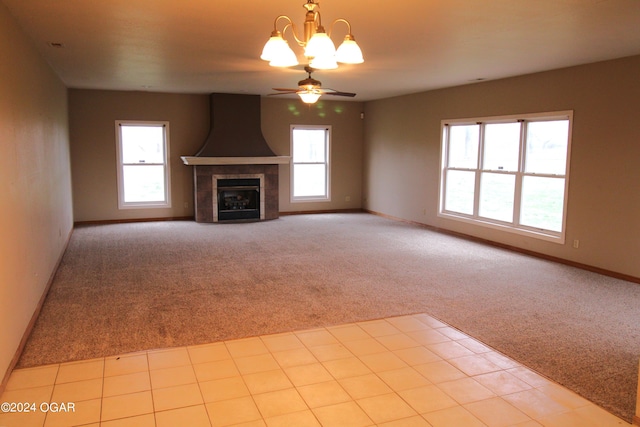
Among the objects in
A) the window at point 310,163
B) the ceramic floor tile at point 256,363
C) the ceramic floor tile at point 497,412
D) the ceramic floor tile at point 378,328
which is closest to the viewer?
the ceramic floor tile at point 497,412

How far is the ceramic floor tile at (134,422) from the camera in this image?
2480 mm

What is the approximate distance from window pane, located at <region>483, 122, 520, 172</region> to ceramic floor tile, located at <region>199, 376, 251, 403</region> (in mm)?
5446

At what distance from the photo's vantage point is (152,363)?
3201 millimetres

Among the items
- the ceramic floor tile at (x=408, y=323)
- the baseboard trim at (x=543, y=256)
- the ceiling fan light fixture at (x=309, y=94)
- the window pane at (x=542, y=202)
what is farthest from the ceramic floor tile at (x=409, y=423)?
the window pane at (x=542, y=202)

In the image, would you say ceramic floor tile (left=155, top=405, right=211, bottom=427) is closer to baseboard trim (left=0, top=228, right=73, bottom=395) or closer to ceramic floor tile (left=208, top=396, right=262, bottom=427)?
ceramic floor tile (left=208, top=396, right=262, bottom=427)

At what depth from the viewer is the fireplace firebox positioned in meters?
9.36

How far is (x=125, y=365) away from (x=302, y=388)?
122 centimetres

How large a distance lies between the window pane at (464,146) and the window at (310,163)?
3.13 meters

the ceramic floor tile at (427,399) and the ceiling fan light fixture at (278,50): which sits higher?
the ceiling fan light fixture at (278,50)

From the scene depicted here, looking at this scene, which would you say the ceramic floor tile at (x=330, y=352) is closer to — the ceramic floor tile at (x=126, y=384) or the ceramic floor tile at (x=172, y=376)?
the ceramic floor tile at (x=172, y=376)

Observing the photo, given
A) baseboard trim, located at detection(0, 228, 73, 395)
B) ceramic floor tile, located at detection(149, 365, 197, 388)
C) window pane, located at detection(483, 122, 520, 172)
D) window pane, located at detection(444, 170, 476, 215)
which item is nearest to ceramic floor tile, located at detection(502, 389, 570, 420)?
ceramic floor tile, located at detection(149, 365, 197, 388)

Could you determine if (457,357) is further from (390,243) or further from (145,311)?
(390,243)

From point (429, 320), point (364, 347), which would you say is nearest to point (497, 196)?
point (429, 320)

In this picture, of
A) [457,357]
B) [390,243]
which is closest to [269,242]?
[390,243]
